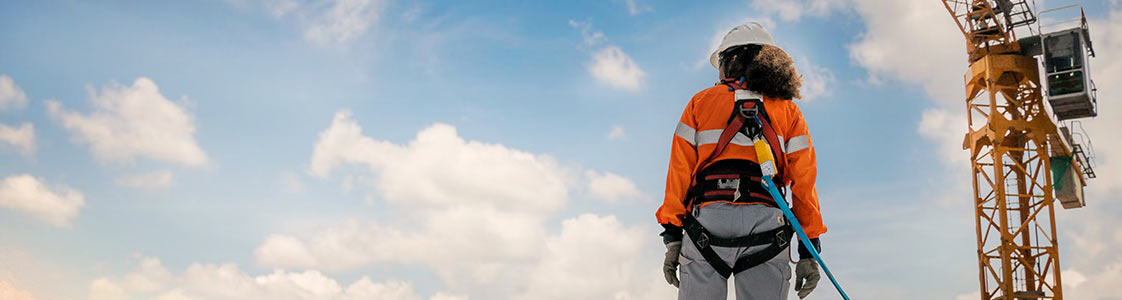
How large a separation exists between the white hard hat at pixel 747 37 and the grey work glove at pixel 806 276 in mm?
1304

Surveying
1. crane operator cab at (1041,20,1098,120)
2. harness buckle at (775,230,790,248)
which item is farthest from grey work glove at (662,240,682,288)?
crane operator cab at (1041,20,1098,120)

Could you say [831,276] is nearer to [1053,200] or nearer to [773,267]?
[773,267]

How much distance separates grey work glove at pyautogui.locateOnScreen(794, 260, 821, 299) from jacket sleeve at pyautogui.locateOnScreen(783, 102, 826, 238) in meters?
0.16

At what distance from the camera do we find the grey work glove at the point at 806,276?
468 centimetres

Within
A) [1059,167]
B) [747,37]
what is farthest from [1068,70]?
[747,37]

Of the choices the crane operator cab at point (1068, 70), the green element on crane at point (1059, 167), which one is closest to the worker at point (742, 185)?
the crane operator cab at point (1068, 70)

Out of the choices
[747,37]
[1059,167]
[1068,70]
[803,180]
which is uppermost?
[1068,70]

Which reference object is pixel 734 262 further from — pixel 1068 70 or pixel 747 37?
pixel 1068 70

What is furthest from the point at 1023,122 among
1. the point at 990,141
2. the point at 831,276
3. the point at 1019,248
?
the point at 831,276

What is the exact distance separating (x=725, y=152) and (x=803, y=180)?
0.47m

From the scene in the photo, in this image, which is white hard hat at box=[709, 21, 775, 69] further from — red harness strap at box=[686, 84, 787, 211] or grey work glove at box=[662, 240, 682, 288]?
grey work glove at box=[662, 240, 682, 288]

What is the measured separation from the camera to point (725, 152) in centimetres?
464

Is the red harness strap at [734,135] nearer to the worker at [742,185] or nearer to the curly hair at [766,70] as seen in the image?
the worker at [742,185]

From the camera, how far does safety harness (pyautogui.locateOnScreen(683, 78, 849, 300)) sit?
14.7ft
